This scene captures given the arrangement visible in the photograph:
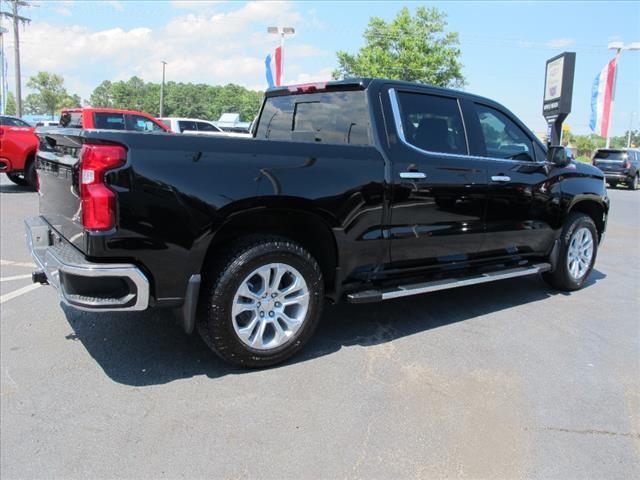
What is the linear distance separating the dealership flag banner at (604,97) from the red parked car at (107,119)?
31.6m

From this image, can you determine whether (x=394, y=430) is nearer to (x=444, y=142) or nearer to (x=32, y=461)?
(x=32, y=461)

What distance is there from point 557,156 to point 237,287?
3485 millimetres

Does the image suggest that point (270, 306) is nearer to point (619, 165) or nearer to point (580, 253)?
point (580, 253)

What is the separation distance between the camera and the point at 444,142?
423 cm

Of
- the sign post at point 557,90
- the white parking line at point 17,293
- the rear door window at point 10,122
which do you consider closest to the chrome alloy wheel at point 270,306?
the white parking line at point 17,293

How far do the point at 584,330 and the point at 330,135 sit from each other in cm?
268

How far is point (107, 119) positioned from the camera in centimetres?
1401

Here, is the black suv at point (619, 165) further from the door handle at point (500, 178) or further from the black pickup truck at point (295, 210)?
the door handle at point (500, 178)

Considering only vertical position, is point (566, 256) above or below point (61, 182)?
below

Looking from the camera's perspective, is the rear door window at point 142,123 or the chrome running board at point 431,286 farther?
the rear door window at point 142,123

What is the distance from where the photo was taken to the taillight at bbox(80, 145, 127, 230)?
274cm

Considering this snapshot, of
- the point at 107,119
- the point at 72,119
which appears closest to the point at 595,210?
the point at 107,119

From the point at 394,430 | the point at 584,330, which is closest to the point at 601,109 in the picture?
the point at 584,330

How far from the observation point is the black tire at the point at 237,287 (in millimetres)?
3125
